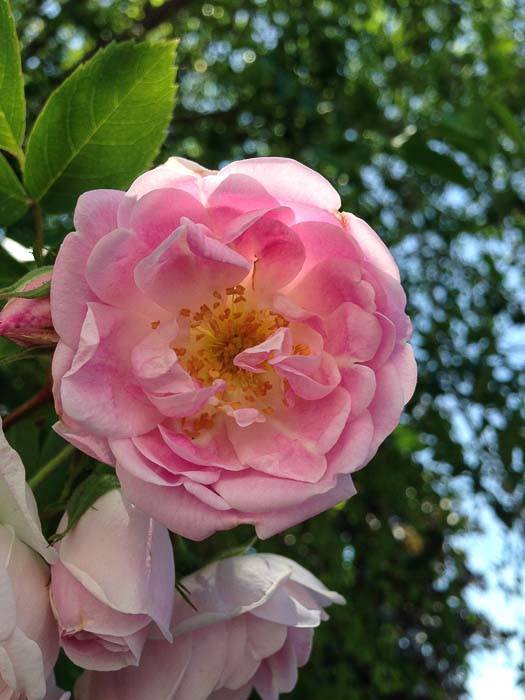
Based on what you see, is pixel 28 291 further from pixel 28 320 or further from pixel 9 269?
pixel 9 269

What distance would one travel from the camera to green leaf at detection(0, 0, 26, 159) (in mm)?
584

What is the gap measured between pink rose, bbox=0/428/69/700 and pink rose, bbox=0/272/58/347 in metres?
0.06

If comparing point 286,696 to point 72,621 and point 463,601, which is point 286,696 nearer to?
point 72,621

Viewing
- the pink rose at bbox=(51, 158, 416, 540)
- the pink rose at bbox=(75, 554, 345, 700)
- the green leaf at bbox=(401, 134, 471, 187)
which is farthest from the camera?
the green leaf at bbox=(401, 134, 471, 187)

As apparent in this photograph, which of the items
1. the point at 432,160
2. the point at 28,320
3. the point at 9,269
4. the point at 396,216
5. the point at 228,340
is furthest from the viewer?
the point at 396,216

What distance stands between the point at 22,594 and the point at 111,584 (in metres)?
0.05

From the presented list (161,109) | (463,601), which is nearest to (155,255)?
(161,109)

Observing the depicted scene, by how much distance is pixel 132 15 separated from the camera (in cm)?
240

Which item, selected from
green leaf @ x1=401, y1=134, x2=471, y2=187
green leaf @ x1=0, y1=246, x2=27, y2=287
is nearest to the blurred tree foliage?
green leaf @ x1=401, y1=134, x2=471, y2=187

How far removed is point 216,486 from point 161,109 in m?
0.31

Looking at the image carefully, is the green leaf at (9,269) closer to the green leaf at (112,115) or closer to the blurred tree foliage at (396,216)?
the green leaf at (112,115)

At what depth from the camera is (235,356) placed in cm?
54

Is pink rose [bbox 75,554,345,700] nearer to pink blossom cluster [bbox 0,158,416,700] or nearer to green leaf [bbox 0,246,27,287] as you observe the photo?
pink blossom cluster [bbox 0,158,416,700]

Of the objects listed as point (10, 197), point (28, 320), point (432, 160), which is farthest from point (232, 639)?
point (432, 160)
